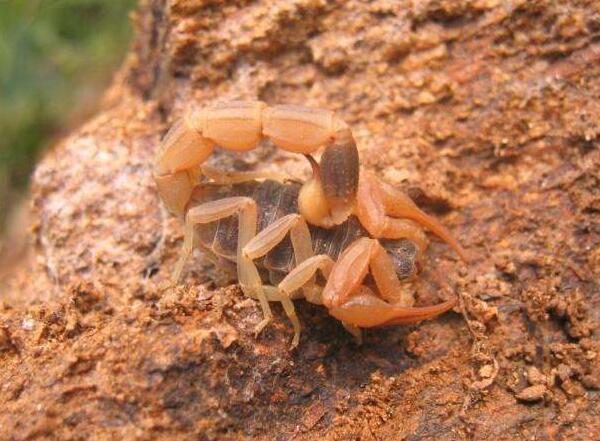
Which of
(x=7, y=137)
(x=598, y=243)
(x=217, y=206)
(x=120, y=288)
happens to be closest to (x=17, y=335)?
(x=120, y=288)

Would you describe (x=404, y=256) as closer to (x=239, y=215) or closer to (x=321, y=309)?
(x=321, y=309)

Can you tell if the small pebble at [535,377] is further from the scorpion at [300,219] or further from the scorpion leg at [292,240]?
the scorpion leg at [292,240]

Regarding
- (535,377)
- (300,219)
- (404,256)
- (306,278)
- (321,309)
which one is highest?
(300,219)

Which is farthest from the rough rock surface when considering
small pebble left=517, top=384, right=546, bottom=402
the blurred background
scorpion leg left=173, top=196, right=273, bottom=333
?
the blurred background

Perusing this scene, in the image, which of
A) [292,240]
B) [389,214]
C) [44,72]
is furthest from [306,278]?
[44,72]

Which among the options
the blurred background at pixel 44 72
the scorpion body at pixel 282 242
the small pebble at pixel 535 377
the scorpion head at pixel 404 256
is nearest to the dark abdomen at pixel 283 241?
the scorpion body at pixel 282 242

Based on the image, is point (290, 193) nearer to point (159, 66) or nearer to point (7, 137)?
point (159, 66)

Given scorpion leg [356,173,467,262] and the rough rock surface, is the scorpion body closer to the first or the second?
scorpion leg [356,173,467,262]
